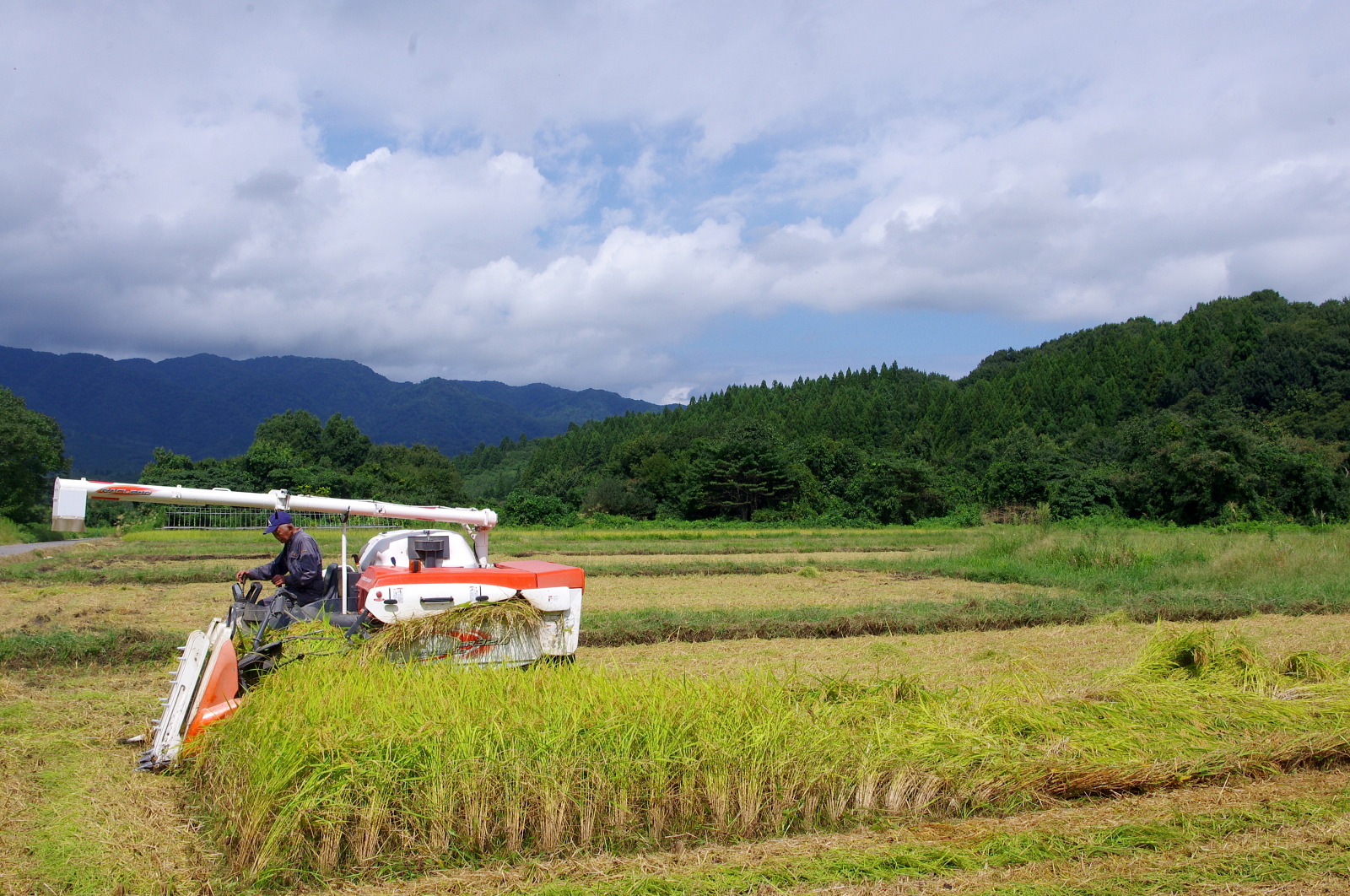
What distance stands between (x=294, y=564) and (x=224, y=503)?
43.6 inches

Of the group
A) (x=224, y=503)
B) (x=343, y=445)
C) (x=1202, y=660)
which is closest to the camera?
(x=224, y=503)

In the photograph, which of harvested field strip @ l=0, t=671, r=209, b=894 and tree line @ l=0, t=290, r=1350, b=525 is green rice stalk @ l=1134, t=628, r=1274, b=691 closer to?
harvested field strip @ l=0, t=671, r=209, b=894

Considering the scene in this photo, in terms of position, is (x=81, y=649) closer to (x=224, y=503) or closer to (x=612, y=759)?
(x=224, y=503)

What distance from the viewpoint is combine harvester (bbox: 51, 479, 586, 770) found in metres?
5.69

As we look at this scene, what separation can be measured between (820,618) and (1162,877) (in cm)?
847

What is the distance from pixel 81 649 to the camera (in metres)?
9.43

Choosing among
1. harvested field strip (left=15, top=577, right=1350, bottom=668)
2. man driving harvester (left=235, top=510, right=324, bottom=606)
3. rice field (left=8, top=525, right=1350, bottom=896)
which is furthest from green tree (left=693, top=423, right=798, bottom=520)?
man driving harvester (left=235, top=510, right=324, bottom=606)

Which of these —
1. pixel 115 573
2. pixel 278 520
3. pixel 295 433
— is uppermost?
pixel 295 433

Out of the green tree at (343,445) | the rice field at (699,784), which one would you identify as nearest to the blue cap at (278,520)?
the rice field at (699,784)

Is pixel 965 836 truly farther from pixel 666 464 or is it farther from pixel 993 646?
pixel 666 464

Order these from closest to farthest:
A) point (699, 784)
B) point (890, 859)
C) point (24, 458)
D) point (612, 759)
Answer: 1. point (890, 859)
2. point (612, 759)
3. point (699, 784)
4. point (24, 458)

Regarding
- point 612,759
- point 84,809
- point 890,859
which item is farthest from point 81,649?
point 890,859

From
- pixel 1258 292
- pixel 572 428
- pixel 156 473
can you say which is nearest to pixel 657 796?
pixel 156 473

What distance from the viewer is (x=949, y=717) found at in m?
6.04
